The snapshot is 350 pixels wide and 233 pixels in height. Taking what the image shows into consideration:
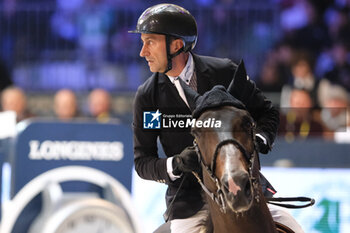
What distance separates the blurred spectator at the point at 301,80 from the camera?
819cm

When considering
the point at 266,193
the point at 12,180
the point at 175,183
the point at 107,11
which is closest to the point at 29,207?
the point at 12,180

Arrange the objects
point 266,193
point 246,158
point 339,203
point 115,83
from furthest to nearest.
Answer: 1. point 115,83
2. point 339,203
3. point 266,193
4. point 246,158

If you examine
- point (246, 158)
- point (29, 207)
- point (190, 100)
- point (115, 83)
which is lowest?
point (29, 207)

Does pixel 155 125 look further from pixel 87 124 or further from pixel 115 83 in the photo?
pixel 115 83

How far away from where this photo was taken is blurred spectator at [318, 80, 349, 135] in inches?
254

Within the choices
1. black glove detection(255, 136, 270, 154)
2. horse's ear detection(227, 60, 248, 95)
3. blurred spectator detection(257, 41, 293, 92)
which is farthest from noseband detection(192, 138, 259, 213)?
blurred spectator detection(257, 41, 293, 92)

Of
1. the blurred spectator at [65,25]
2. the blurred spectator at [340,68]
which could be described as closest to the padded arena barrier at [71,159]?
the blurred spectator at [65,25]

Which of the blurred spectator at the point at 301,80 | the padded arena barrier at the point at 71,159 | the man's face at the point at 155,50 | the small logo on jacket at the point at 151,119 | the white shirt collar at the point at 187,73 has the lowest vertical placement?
the padded arena barrier at the point at 71,159

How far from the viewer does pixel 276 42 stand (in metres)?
9.04

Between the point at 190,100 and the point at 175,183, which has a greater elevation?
the point at 190,100

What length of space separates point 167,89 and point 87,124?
248 cm

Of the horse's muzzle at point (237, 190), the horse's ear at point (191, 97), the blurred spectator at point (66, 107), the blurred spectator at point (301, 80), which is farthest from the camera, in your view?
the blurred spectator at point (301, 80)

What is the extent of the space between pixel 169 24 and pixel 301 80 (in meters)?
5.59

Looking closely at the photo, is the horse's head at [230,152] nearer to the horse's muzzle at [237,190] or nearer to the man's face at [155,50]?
the horse's muzzle at [237,190]
